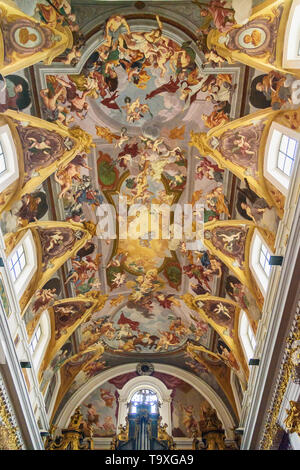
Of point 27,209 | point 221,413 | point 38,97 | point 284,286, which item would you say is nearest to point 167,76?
point 38,97

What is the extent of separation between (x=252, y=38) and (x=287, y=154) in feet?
9.63

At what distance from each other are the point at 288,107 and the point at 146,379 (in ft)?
49.2

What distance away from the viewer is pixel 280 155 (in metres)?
10.7

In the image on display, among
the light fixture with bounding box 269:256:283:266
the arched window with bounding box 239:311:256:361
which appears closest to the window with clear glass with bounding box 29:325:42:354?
the arched window with bounding box 239:311:256:361

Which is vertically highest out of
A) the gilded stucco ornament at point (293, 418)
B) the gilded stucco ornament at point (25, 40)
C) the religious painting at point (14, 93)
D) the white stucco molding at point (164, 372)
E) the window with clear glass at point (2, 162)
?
the gilded stucco ornament at point (25, 40)

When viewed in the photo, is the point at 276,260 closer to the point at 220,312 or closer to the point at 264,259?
the point at 264,259

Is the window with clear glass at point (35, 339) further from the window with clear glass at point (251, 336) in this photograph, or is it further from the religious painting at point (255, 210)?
the religious painting at point (255, 210)

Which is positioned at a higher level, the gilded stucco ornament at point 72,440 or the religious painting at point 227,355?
the religious painting at point 227,355

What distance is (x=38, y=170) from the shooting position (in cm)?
1159

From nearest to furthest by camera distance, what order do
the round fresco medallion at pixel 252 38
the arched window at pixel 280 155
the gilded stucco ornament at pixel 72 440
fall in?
the round fresco medallion at pixel 252 38
the arched window at pixel 280 155
the gilded stucco ornament at pixel 72 440

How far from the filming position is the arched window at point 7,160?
10632mm

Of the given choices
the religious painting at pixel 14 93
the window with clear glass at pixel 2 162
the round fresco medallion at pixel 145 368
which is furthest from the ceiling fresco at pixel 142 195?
the round fresco medallion at pixel 145 368

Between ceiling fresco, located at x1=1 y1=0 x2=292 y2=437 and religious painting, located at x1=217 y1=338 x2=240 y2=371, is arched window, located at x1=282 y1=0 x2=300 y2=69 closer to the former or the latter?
ceiling fresco, located at x1=1 y1=0 x2=292 y2=437

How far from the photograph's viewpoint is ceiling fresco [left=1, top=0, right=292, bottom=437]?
33.5 feet
